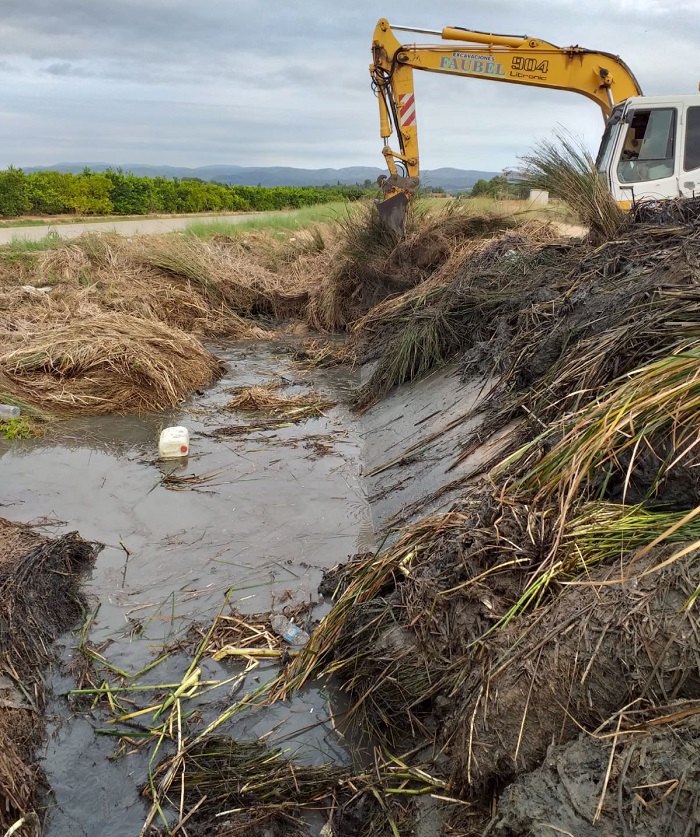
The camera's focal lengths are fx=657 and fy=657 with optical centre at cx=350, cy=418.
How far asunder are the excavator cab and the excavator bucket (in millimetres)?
3071

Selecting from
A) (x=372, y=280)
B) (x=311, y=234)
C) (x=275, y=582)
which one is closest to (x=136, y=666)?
(x=275, y=582)

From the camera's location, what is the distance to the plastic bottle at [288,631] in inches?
147

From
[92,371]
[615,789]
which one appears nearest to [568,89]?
[92,371]

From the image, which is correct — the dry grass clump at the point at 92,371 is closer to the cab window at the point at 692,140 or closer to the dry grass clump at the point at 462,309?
the dry grass clump at the point at 462,309

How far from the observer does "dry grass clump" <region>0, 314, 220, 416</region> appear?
301 inches

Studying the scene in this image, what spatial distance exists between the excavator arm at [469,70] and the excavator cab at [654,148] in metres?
1.31

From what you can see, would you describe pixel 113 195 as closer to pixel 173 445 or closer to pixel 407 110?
pixel 407 110

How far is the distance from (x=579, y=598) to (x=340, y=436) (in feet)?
16.0

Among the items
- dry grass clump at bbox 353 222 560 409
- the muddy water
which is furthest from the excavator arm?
the muddy water

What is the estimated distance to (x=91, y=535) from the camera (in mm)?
5066

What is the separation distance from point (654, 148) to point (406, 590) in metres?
8.66

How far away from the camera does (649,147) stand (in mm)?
9250

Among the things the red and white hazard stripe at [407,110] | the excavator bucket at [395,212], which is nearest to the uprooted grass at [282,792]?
the excavator bucket at [395,212]

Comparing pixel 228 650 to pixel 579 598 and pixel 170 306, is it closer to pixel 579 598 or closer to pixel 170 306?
pixel 579 598
